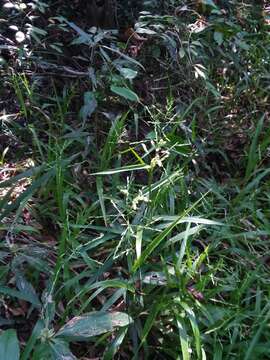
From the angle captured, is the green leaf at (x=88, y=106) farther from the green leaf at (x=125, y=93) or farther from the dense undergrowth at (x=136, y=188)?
the green leaf at (x=125, y=93)

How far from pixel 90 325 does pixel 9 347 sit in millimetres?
204

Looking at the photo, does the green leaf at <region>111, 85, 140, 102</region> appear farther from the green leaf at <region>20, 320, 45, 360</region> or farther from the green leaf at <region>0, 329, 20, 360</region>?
the green leaf at <region>0, 329, 20, 360</region>

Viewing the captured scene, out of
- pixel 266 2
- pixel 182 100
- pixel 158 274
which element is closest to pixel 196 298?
pixel 158 274

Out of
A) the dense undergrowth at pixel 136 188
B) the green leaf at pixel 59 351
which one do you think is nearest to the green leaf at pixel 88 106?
the dense undergrowth at pixel 136 188

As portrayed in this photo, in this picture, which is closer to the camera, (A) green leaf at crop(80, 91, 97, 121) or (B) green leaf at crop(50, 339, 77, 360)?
(B) green leaf at crop(50, 339, 77, 360)

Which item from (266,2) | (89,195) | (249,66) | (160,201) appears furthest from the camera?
(266,2)

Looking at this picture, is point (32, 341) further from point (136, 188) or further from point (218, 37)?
point (218, 37)

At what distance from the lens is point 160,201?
1729 millimetres

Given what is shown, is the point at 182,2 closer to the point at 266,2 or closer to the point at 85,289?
the point at 266,2

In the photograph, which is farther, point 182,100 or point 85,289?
point 182,100

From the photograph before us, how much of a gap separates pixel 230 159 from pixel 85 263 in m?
0.99

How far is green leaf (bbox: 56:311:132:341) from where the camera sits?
123 centimetres

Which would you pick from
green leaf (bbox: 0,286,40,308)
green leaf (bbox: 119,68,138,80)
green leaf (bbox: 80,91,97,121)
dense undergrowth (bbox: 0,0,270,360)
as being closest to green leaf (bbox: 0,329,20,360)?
dense undergrowth (bbox: 0,0,270,360)

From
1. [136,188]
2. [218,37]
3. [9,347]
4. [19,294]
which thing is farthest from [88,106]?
[9,347]
